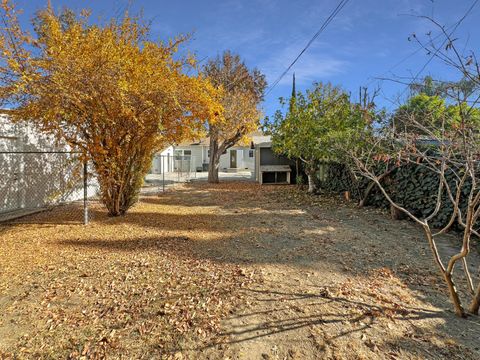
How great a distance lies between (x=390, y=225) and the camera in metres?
6.48

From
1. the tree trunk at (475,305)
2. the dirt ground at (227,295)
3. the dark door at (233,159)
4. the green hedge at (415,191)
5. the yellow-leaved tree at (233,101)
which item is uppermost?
the yellow-leaved tree at (233,101)

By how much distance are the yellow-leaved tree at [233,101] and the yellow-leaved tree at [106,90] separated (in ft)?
26.9

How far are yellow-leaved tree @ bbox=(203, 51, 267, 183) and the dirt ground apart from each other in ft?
33.1

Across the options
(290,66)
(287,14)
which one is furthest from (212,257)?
(290,66)

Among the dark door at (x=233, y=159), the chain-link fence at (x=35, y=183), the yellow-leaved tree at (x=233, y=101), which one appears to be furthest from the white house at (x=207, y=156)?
the chain-link fence at (x=35, y=183)

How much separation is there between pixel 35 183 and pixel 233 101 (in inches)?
372

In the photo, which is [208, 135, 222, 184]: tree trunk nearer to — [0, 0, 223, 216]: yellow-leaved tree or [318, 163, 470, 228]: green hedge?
[318, 163, 470, 228]: green hedge

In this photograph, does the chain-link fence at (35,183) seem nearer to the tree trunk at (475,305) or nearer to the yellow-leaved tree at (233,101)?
the tree trunk at (475,305)

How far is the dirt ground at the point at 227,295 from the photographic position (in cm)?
227

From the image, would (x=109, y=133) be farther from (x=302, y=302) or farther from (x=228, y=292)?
(x=302, y=302)

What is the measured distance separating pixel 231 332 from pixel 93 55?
195 inches

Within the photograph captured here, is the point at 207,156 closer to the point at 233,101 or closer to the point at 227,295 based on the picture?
the point at 233,101

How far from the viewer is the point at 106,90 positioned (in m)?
5.12

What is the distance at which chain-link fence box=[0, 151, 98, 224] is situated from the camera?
6.88m
